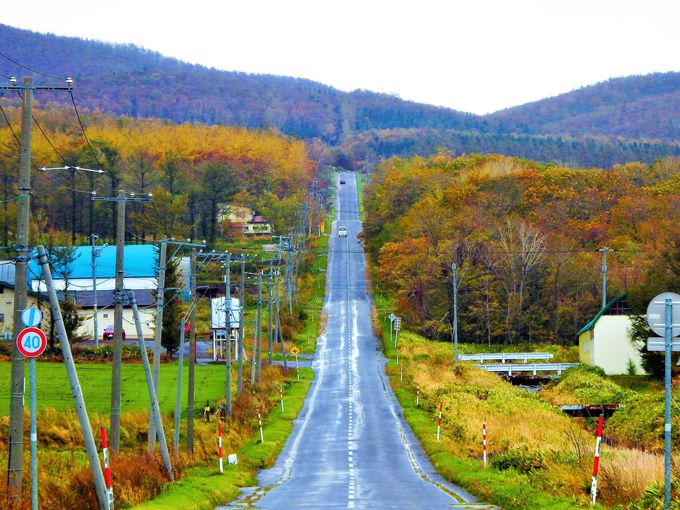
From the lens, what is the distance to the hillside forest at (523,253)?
262 feet

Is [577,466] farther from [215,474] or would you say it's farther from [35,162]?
[35,162]

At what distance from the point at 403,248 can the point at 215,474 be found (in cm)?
6209

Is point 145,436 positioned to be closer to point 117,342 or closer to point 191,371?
point 191,371

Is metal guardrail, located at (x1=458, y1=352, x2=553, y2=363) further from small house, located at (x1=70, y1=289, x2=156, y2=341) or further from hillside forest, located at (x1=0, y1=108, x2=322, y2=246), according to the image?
hillside forest, located at (x1=0, y1=108, x2=322, y2=246)

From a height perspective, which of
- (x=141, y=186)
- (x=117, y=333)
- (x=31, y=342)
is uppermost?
(x=141, y=186)

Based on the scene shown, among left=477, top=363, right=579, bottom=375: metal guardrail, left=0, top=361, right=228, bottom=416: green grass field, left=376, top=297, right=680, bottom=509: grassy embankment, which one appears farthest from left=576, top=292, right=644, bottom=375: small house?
left=0, top=361, right=228, bottom=416: green grass field

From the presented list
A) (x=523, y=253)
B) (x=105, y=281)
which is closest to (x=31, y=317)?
(x=523, y=253)

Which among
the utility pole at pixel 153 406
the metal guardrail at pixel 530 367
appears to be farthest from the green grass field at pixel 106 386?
the metal guardrail at pixel 530 367

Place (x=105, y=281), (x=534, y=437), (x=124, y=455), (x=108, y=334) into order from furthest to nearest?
1. (x=105, y=281)
2. (x=108, y=334)
3. (x=534, y=437)
4. (x=124, y=455)

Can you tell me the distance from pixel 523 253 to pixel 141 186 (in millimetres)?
48121

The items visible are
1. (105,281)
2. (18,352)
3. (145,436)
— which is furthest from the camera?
(105,281)

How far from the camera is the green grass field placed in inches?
1677

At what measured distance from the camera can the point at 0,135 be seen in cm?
13250

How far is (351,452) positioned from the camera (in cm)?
3338
